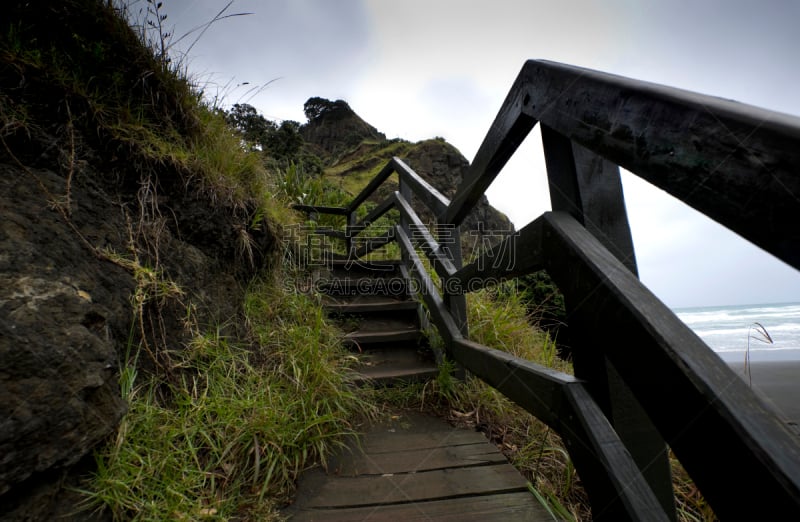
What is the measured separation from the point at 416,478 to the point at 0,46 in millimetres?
2514

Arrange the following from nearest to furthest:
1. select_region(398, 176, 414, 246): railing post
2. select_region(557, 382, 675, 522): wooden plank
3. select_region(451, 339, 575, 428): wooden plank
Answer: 1. select_region(557, 382, 675, 522): wooden plank
2. select_region(451, 339, 575, 428): wooden plank
3. select_region(398, 176, 414, 246): railing post

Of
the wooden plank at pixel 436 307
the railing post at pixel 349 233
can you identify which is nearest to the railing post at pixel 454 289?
the wooden plank at pixel 436 307

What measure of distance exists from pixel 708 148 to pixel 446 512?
1390 mm

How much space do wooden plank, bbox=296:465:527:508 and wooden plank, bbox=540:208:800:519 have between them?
0.92 metres

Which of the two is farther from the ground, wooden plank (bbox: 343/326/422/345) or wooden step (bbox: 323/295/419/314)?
wooden step (bbox: 323/295/419/314)

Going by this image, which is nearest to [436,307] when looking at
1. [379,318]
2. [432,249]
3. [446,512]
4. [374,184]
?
[432,249]

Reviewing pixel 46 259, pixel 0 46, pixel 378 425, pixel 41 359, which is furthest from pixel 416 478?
pixel 0 46

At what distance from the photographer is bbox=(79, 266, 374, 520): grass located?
1.09 metres

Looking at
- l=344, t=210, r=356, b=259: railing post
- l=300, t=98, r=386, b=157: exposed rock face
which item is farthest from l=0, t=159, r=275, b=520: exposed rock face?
l=300, t=98, r=386, b=157: exposed rock face

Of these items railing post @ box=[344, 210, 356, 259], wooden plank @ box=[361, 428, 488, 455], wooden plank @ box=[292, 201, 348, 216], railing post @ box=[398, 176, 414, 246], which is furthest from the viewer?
railing post @ box=[344, 210, 356, 259]

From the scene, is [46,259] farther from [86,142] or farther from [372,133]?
[372,133]

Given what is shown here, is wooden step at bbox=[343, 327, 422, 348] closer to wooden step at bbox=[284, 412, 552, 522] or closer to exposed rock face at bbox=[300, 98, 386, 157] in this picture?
wooden step at bbox=[284, 412, 552, 522]

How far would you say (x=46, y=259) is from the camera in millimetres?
1164

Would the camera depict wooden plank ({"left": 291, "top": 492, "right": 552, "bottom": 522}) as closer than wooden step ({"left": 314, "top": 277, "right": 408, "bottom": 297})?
Yes
